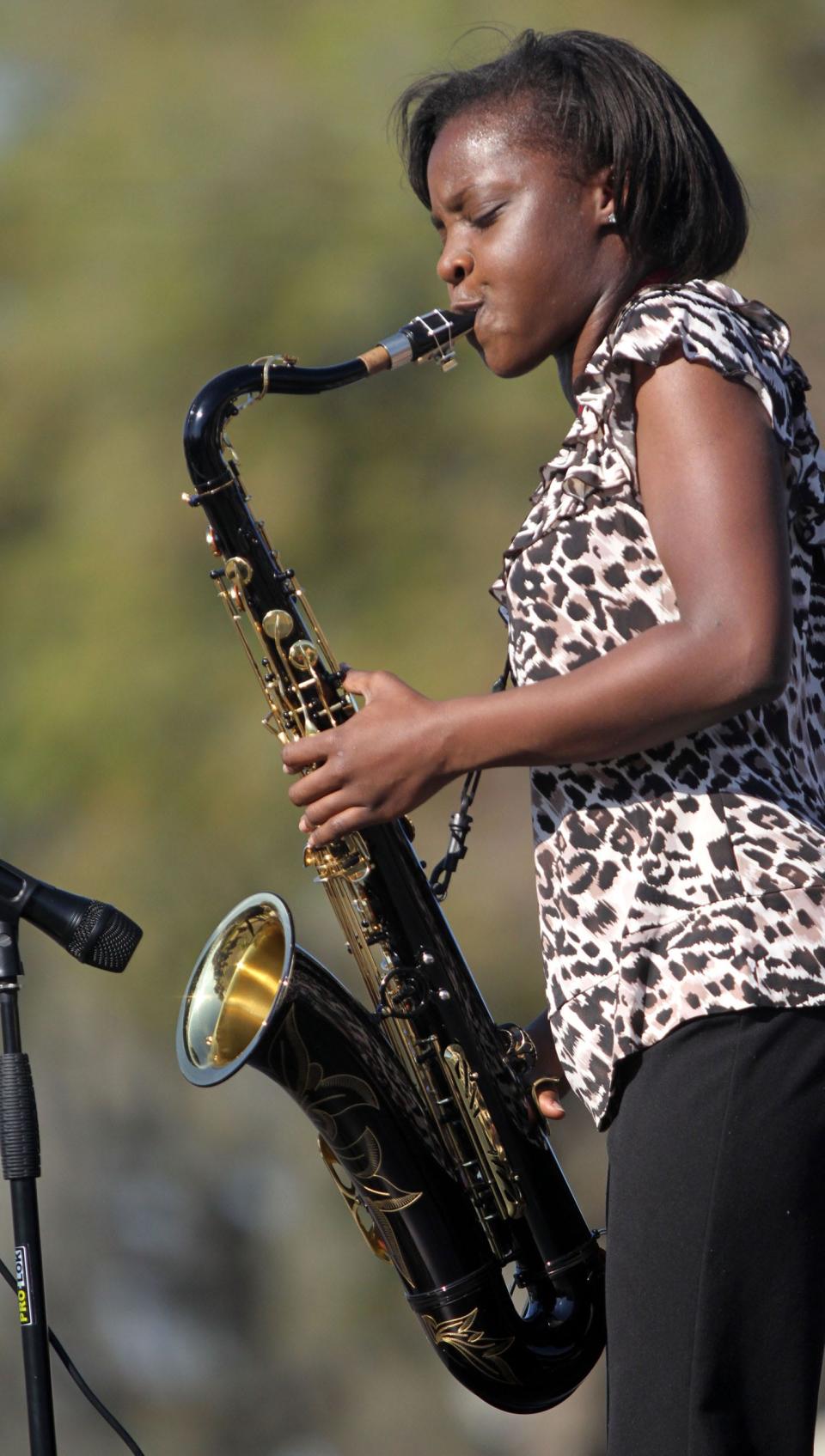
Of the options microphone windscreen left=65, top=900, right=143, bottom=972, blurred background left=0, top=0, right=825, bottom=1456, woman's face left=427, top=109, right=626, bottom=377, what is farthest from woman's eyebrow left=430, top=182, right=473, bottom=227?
blurred background left=0, top=0, right=825, bottom=1456

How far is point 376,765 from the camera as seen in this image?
160cm

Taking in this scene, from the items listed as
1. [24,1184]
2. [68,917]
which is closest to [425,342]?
[68,917]

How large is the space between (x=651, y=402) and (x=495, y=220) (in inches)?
16.7

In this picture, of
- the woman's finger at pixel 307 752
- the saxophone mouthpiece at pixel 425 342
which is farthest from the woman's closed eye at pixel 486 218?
the woman's finger at pixel 307 752

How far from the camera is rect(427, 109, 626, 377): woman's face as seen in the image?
1.80m

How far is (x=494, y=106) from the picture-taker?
187 centimetres

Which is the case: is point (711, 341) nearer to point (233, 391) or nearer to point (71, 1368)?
point (233, 391)

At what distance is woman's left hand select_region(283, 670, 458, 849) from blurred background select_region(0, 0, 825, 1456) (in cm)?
278

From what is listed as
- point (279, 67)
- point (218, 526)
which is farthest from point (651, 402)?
point (279, 67)

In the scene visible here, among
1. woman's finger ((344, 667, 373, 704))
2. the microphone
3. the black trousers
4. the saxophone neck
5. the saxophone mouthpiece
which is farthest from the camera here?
the saxophone neck

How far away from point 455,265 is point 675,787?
2.35ft

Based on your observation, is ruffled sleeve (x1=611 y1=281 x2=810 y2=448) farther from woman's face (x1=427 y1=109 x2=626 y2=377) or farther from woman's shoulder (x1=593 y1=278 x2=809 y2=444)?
woman's face (x1=427 y1=109 x2=626 y2=377)

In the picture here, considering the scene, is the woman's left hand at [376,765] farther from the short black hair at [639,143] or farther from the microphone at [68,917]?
the short black hair at [639,143]

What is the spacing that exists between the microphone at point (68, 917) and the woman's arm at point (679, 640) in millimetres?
423
